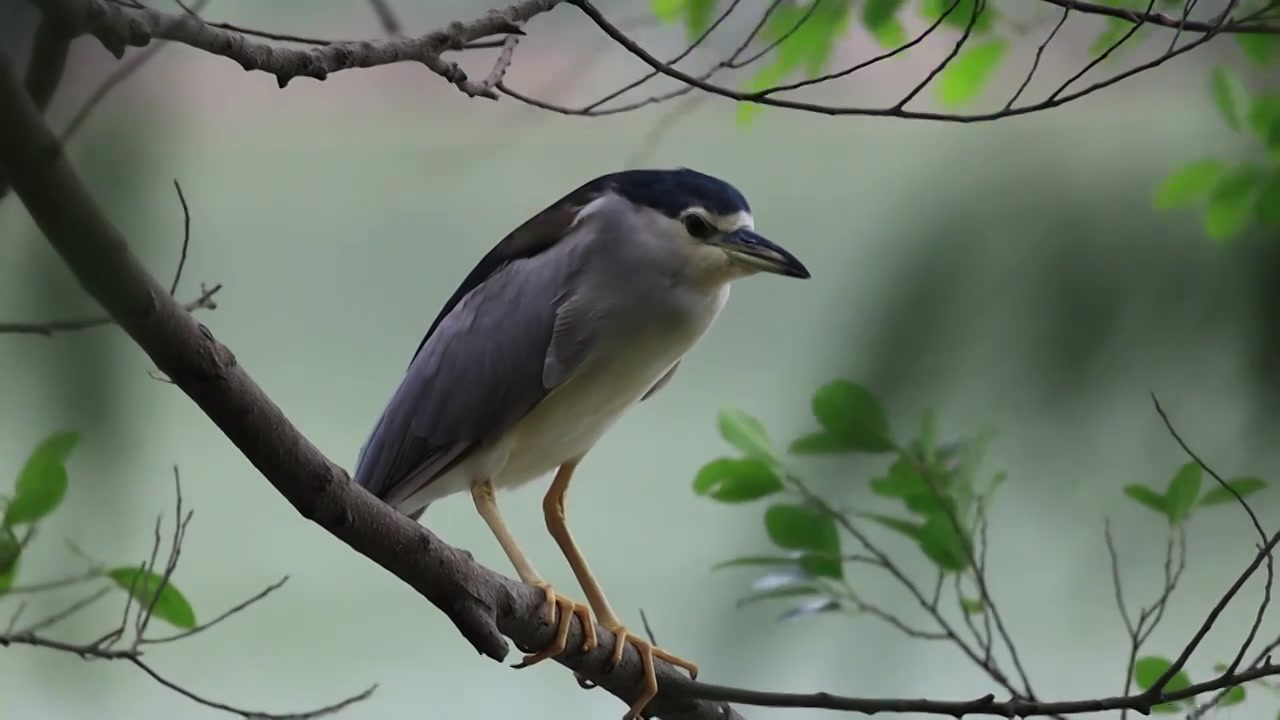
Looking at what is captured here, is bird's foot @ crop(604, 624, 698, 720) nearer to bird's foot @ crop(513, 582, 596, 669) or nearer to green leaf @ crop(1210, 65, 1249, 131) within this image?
bird's foot @ crop(513, 582, 596, 669)

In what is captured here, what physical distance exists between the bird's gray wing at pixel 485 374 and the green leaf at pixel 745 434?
0.60ft

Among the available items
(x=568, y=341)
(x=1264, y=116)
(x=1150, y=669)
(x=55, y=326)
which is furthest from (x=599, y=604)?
(x=55, y=326)

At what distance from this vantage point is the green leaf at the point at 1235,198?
95 cm

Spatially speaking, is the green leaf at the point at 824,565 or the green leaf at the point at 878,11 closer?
the green leaf at the point at 878,11

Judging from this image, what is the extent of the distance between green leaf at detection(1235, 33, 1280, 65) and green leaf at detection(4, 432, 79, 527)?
912mm

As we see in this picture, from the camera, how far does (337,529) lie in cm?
70

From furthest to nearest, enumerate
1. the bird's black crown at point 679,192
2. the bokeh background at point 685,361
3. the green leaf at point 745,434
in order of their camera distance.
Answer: the green leaf at point 745,434
the bird's black crown at point 679,192
the bokeh background at point 685,361

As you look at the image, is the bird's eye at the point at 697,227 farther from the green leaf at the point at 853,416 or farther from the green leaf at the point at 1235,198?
the green leaf at the point at 1235,198

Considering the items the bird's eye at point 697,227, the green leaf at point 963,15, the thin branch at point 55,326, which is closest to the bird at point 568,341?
the bird's eye at point 697,227

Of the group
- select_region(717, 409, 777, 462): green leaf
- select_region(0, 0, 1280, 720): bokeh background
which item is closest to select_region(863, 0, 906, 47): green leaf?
select_region(0, 0, 1280, 720): bokeh background

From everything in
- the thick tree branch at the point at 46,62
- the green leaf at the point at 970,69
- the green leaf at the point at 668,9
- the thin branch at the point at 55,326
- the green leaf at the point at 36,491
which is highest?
the green leaf at the point at 668,9

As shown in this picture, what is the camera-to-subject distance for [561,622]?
93cm

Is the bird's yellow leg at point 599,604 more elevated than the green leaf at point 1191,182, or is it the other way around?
the green leaf at point 1191,182

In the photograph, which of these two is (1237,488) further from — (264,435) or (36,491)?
(36,491)
